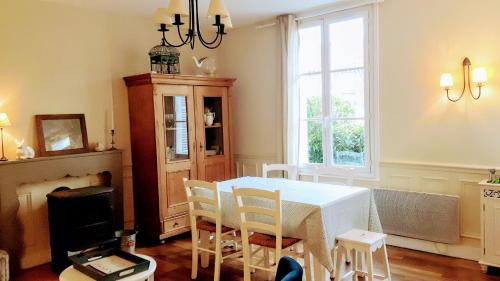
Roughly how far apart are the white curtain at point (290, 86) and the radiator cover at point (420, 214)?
1179 millimetres

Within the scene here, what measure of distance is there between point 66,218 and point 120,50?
79.7 inches

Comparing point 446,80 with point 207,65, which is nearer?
point 446,80

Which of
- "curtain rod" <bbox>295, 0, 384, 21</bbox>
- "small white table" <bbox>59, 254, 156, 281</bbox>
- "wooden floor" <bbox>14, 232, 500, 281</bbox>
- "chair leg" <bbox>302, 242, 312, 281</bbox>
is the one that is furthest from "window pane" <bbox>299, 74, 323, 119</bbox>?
"small white table" <bbox>59, 254, 156, 281</bbox>

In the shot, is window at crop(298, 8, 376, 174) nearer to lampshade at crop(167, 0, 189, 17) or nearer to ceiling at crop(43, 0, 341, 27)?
Result: ceiling at crop(43, 0, 341, 27)

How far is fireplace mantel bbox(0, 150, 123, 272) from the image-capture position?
3.59m

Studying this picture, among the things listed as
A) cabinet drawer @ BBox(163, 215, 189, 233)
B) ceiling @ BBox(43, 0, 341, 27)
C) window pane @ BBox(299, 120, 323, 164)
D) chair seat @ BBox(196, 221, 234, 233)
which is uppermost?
ceiling @ BBox(43, 0, 341, 27)

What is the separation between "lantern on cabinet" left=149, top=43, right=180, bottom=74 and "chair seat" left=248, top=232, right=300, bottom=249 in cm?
236

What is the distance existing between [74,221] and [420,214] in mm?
3323

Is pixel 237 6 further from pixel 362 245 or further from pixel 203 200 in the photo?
pixel 362 245

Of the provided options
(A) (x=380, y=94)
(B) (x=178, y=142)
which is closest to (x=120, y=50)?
(B) (x=178, y=142)

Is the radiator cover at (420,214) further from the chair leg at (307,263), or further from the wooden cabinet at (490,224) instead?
the chair leg at (307,263)

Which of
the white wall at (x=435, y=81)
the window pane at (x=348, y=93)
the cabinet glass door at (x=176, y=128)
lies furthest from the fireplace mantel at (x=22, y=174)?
the white wall at (x=435, y=81)

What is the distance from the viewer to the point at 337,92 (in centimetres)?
454

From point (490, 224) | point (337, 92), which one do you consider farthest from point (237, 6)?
point (490, 224)
